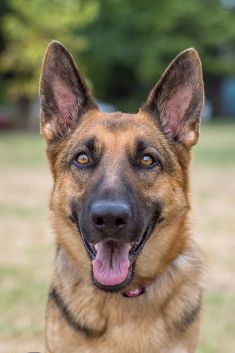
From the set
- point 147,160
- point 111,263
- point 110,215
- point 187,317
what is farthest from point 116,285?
point 147,160

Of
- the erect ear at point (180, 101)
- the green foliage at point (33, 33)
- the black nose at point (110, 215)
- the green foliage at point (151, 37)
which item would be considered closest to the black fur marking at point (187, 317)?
the black nose at point (110, 215)

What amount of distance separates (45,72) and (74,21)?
28.9 metres

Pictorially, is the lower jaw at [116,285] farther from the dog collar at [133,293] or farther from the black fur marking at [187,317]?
the black fur marking at [187,317]

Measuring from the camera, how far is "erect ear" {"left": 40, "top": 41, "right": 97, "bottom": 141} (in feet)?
13.3

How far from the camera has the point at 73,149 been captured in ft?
12.8

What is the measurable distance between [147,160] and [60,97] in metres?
0.90

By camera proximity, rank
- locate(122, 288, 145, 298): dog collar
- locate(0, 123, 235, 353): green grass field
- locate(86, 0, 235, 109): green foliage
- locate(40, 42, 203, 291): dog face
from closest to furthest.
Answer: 1. locate(40, 42, 203, 291): dog face
2. locate(122, 288, 145, 298): dog collar
3. locate(0, 123, 235, 353): green grass field
4. locate(86, 0, 235, 109): green foliage

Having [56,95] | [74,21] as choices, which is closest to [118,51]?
[74,21]

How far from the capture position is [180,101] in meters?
4.20

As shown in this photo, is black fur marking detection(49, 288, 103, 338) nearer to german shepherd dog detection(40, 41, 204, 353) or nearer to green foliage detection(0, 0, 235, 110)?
german shepherd dog detection(40, 41, 204, 353)

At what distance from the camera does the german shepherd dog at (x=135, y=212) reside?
3572mm

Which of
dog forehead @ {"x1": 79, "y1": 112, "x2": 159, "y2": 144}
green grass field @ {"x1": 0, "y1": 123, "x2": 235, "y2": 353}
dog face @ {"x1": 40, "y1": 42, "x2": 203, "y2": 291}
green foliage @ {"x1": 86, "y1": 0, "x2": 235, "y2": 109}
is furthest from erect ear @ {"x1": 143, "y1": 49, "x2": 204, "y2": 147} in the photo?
green foliage @ {"x1": 86, "y1": 0, "x2": 235, "y2": 109}

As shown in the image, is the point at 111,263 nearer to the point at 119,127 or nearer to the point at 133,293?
the point at 133,293

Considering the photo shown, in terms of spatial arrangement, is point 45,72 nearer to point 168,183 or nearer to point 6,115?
point 168,183
